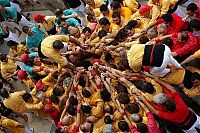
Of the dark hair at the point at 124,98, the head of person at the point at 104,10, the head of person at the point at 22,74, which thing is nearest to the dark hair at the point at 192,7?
the head of person at the point at 104,10

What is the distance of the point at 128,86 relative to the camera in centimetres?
608

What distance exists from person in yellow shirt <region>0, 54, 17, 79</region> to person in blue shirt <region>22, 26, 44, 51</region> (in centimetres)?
47

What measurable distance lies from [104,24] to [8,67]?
2228mm

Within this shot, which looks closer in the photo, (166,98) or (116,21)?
(166,98)

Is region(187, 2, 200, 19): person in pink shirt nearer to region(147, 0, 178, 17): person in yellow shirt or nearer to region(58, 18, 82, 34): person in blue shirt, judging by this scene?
region(147, 0, 178, 17): person in yellow shirt

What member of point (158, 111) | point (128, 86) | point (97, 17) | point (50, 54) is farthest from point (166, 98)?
point (97, 17)

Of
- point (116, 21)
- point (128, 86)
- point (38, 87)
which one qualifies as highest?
point (116, 21)

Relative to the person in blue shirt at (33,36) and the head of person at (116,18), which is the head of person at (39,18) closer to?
the person in blue shirt at (33,36)

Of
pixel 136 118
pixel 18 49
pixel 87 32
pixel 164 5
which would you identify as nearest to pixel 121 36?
pixel 87 32

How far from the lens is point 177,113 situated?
5660 mm

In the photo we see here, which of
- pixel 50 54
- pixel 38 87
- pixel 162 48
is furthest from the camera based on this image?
pixel 38 87

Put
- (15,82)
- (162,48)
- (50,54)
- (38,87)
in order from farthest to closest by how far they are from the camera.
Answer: (15,82) → (38,87) → (50,54) → (162,48)

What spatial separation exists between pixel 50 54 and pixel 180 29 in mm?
2040

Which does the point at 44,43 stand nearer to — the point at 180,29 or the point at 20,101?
the point at 20,101
